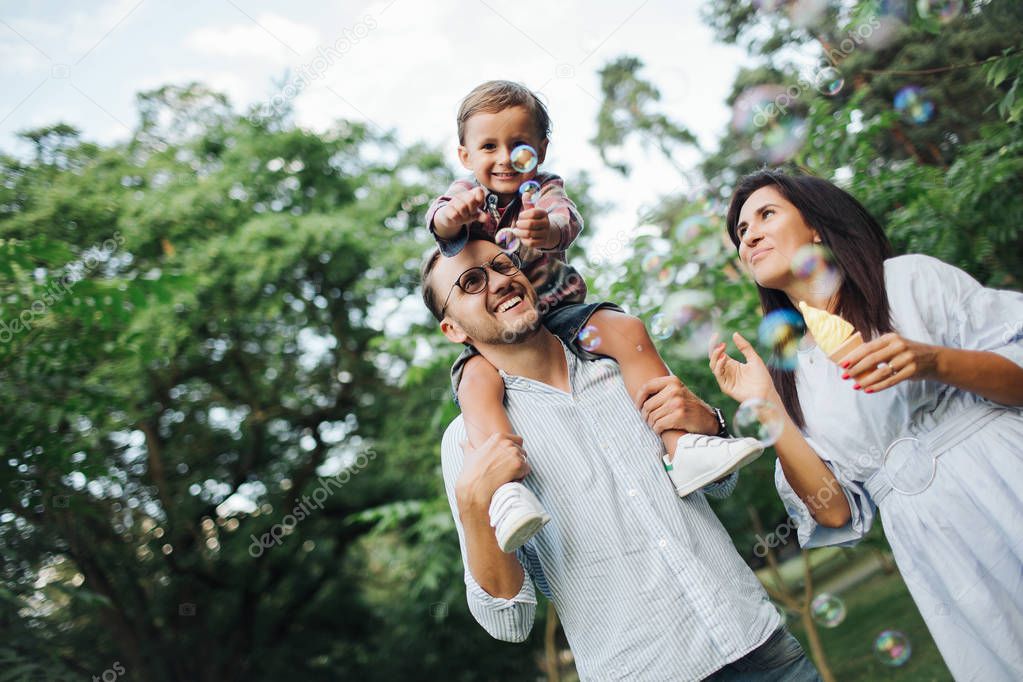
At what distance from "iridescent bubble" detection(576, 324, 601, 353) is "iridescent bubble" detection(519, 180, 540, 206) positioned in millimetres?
410

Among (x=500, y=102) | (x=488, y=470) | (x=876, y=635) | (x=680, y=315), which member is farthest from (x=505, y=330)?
(x=876, y=635)

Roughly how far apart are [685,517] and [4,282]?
15.7 ft

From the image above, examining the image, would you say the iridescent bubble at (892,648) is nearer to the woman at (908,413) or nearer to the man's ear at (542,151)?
the woman at (908,413)

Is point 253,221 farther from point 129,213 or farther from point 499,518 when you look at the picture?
point 499,518

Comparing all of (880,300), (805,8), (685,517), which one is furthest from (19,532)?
(805,8)

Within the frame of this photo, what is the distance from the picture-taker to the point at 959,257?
15.4ft

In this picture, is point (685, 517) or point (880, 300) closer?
point (685, 517)

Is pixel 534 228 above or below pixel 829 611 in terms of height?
above

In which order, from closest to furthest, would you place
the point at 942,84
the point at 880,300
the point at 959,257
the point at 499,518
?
the point at 499,518, the point at 880,300, the point at 959,257, the point at 942,84

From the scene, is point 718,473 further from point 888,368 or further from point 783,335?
point 783,335

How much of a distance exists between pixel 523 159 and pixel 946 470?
1458mm

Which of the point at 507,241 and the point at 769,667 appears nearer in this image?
the point at 769,667

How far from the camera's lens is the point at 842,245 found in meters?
2.44

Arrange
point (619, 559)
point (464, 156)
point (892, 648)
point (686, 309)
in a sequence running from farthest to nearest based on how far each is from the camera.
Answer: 1. point (686, 309)
2. point (892, 648)
3. point (464, 156)
4. point (619, 559)
